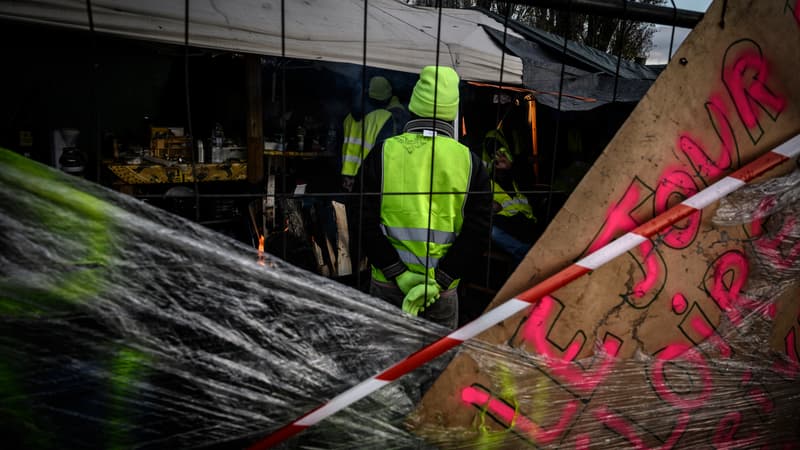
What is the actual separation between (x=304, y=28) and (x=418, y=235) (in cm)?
232

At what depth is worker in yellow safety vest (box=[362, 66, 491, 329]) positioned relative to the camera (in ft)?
7.84

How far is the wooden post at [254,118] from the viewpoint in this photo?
16.3 feet

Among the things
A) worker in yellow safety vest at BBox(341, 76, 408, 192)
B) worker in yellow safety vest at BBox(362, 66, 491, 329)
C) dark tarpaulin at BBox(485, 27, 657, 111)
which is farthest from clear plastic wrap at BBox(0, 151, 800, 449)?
worker in yellow safety vest at BBox(341, 76, 408, 192)

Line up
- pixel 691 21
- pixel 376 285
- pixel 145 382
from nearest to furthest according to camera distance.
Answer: pixel 145 382 → pixel 691 21 → pixel 376 285

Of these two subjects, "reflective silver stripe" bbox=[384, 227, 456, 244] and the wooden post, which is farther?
the wooden post

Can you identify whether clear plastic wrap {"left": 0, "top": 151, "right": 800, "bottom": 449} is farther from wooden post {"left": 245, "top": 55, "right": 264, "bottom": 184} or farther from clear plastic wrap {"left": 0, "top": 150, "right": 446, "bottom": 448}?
wooden post {"left": 245, "top": 55, "right": 264, "bottom": 184}

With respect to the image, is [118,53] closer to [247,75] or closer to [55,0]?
[247,75]

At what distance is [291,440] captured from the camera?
4.20ft

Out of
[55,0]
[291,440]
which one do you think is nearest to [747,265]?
[291,440]

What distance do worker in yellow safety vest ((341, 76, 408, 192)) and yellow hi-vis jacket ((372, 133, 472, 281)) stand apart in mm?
2500

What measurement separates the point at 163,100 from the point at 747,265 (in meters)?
6.92

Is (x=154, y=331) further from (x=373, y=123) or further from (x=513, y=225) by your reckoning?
(x=373, y=123)

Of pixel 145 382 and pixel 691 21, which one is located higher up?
pixel 691 21

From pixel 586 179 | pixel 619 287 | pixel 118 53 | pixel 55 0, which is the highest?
pixel 118 53
